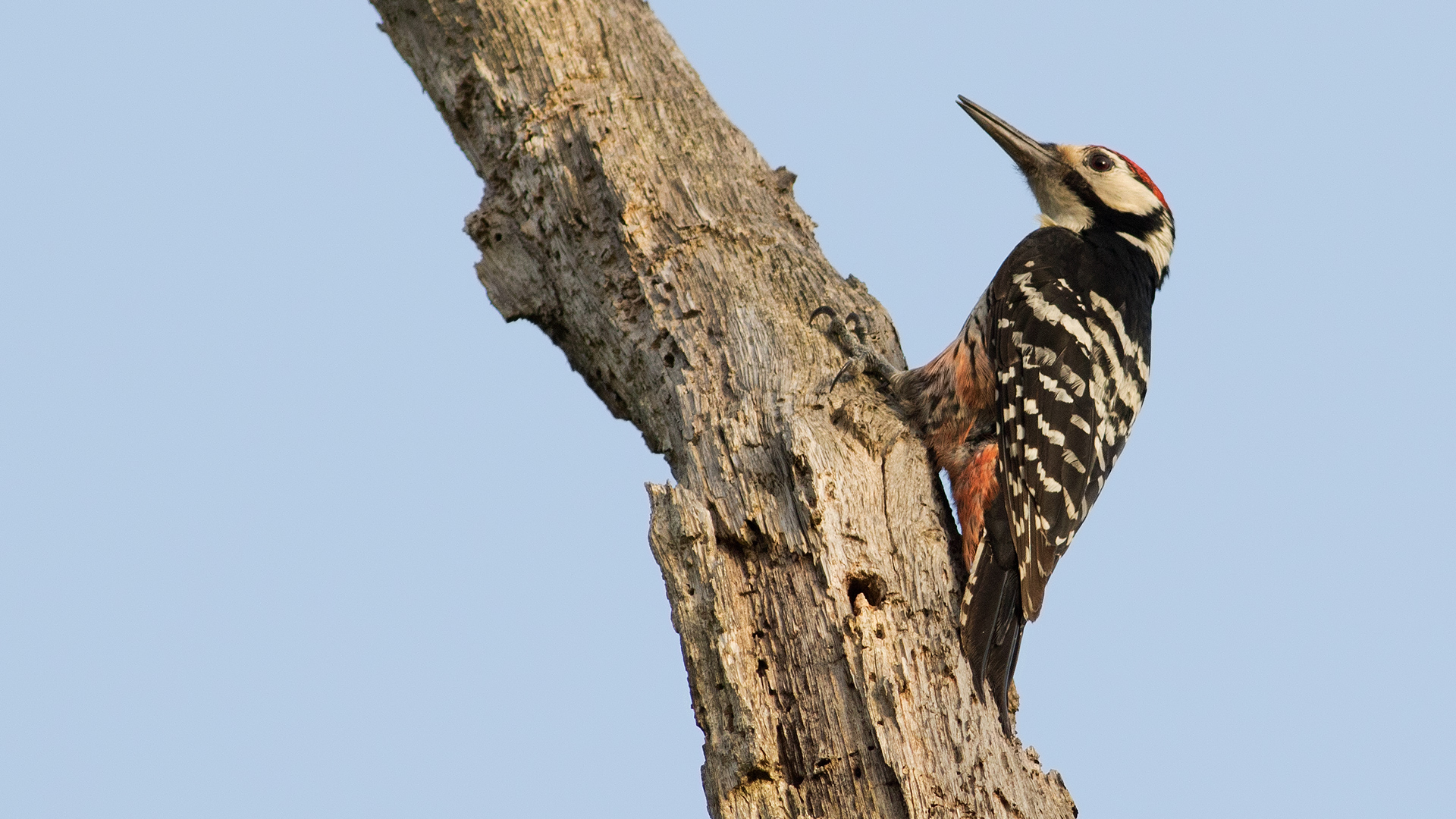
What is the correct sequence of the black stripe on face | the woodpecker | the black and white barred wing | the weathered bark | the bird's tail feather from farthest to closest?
the black stripe on face
the black and white barred wing
the woodpecker
the bird's tail feather
the weathered bark

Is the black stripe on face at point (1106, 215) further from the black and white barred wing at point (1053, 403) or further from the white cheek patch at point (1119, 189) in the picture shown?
the black and white barred wing at point (1053, 403)

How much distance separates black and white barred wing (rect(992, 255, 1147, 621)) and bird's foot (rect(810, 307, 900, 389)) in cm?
44

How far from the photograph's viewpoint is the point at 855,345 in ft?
11.7

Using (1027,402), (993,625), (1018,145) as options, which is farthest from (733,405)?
(1018,145)

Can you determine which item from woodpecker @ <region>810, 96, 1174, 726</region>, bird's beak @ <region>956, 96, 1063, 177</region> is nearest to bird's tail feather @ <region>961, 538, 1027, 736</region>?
woodpecker @ <region>810, 96, 1174, 726</region>

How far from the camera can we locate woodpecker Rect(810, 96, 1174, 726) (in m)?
3.21

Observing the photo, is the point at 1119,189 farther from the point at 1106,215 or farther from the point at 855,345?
the point at 855,345

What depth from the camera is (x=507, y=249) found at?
4039 mm

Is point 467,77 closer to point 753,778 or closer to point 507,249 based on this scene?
point 507,249

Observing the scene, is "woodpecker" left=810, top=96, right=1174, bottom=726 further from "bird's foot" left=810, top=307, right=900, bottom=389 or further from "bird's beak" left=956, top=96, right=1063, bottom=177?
"bird's beak" left=956, top=96, right=1063, bottom=177

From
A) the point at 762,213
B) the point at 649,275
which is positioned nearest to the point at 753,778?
the point at 649,275

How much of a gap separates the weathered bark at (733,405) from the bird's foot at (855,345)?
0.19 feet

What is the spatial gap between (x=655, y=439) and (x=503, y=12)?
5.17ft

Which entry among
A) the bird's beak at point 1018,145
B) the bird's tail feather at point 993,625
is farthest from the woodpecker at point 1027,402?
the bird's beak at point 1018,145
